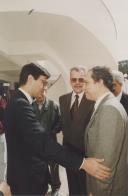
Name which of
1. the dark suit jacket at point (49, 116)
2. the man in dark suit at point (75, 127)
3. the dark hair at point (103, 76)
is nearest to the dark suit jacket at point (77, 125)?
the man in dark suit at point (75, 127)

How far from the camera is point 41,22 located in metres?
7.11

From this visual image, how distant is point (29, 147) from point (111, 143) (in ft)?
1.92

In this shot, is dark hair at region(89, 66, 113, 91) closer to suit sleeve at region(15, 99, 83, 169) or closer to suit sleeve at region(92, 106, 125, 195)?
suit sleeve at region(92, 106, 125, 195)

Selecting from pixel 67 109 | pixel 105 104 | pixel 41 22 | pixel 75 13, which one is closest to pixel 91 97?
pixel 105 104

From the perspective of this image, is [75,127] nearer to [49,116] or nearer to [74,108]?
[74,108]

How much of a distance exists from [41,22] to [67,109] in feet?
12.3

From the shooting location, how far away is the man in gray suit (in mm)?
2334

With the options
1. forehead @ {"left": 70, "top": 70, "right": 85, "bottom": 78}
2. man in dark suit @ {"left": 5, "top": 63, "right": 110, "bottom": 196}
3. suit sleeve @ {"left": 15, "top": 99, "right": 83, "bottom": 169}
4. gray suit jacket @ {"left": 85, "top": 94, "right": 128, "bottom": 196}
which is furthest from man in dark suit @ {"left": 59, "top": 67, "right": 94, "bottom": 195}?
gray suit jacket @ {"left": 85, "top": 94, "right": 128, "bottom": 196}

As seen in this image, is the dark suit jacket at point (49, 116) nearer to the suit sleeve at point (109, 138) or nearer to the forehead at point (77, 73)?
the forehead at point (77, 73)

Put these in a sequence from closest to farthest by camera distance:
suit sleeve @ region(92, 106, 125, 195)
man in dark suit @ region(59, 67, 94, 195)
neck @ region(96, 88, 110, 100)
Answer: suit sleeve @ region(92, 106, 125, 195) → neck @ region(96, 88, 110, 100) → man in dark suit @ region(59, 67, 94, 195)

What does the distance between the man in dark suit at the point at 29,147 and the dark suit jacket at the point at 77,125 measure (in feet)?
2.22

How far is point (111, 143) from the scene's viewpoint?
234 centimetres

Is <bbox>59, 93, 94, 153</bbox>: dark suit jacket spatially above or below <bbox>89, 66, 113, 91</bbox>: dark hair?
below

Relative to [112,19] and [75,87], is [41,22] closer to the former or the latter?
[112,19]
